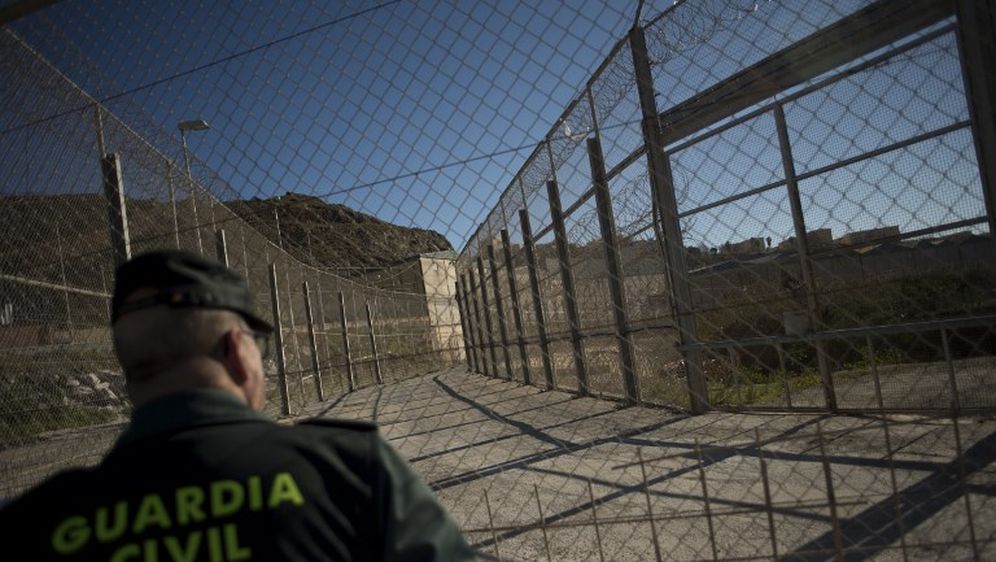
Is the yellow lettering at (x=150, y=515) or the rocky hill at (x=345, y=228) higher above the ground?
the rocky hill at (x=345, y=228)

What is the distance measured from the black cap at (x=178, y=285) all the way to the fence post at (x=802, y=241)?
14.3 feet

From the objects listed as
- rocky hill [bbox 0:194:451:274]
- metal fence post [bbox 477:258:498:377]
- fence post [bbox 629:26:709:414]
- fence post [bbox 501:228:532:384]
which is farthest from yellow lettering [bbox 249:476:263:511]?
metal fence post [bbox 477:258:498:377]

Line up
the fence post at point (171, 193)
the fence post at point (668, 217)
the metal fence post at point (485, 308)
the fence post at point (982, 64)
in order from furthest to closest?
the metal fence post at point (485, 308) → the fence post at point (171, 193) → the fence post at point (668, 217) → the fence post at point (982, 64)

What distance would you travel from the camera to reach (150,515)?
93 centimetres

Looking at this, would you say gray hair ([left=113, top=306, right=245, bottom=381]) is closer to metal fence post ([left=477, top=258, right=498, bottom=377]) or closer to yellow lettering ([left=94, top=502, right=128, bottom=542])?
yellow lettering ([left=94, top=502, right=128, bottom=542])

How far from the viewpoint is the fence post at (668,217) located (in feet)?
17.5

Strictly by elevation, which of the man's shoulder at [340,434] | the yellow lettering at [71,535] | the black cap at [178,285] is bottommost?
the yellow lettering at [71,535]

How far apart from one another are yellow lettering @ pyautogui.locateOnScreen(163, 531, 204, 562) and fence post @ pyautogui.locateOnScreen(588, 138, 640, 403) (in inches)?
205

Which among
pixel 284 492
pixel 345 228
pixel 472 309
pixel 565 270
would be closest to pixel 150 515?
pixel 284 492

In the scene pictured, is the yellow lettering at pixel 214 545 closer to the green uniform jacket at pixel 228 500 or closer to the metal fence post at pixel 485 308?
the green uniform jacket at pixel 228 500

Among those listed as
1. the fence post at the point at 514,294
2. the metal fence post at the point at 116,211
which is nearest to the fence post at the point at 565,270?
the fence post at the point at 514,294

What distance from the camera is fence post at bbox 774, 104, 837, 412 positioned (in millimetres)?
4707

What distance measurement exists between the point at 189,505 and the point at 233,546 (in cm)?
8

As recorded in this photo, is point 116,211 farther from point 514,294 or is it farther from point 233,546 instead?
point 514,294
